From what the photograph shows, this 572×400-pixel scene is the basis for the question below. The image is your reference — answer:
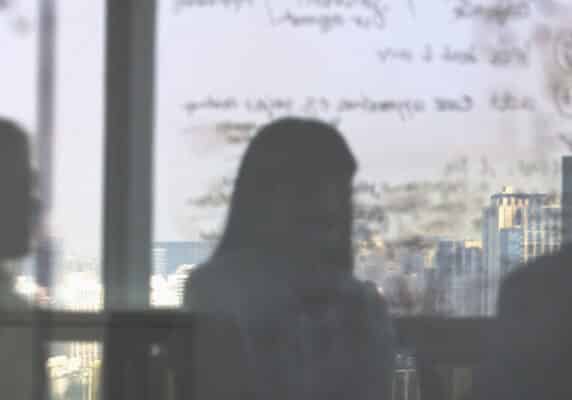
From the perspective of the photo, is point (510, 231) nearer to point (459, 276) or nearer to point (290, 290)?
point (459, 276)

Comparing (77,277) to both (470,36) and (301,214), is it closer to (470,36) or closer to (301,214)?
(301,214)

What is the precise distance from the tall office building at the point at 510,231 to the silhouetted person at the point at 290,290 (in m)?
0.26

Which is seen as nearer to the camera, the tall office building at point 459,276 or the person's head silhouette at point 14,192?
the tall office building at point 459,276

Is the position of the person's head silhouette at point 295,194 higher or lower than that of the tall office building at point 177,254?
higher

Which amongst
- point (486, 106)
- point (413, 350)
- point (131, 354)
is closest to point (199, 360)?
point (131, 354)

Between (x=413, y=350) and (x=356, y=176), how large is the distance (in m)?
0.41

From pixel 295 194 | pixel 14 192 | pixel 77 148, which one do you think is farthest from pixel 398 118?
pixel 14 192

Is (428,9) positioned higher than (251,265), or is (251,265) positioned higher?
(428,9)

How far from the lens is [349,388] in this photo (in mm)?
1916

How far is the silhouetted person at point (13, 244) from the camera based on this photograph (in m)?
1.98

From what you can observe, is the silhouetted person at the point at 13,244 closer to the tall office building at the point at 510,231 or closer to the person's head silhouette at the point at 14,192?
the person's head silhouette at the point at 14,192

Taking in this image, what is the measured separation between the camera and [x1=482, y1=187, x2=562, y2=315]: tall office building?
6.17 feet

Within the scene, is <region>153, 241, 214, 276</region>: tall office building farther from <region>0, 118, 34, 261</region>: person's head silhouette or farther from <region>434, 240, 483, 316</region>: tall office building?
<region>434, 240, 483, 316</region>: tall office building

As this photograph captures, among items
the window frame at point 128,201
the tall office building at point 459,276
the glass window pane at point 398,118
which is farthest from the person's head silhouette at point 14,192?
the tall office building at point 459,276
